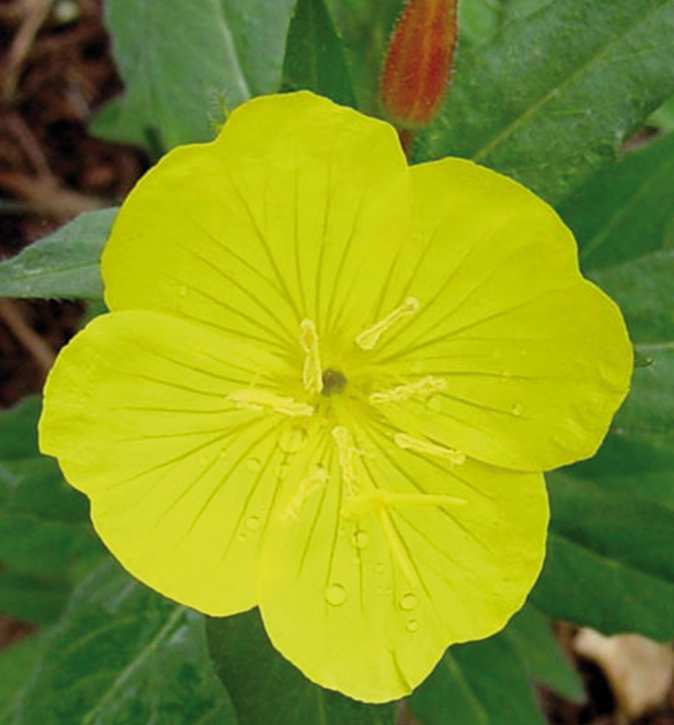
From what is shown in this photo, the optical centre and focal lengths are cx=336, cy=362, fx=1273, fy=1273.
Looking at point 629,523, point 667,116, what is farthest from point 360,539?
point 667,116

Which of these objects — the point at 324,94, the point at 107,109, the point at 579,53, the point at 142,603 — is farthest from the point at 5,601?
the point at 579,53

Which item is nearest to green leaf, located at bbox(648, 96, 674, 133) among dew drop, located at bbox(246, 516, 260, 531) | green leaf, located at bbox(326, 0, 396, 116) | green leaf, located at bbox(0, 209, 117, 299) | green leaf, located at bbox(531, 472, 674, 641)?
green leaf, located at bbox(326, 0, 396, 116)

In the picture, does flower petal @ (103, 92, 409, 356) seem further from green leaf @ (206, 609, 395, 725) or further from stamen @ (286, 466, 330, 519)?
green leaf @ (206, 609, 395, 725)

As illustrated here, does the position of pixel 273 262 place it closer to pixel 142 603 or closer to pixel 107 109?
pixel 142 603

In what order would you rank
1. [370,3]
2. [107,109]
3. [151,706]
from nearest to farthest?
[151,706], [370,3], [107,109]

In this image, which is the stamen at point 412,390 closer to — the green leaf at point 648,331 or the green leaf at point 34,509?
the green leaf at point 648,331

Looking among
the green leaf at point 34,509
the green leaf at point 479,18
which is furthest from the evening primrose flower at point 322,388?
the green leaf at point 479,18
